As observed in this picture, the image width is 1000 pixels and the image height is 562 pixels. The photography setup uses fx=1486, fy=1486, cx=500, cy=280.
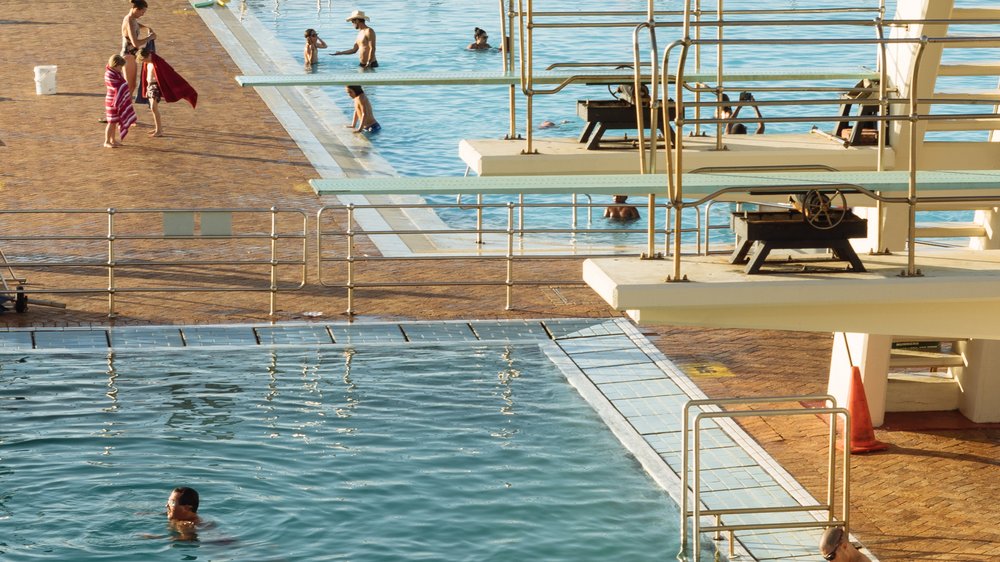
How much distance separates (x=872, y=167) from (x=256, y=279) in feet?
23.9

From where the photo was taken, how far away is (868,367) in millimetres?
12852

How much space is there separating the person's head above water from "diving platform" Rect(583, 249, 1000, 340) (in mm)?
3511

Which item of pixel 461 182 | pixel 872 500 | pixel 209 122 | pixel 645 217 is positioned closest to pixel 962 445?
pixel 872 500

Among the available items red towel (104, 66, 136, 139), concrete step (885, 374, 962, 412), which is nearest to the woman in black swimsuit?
red towel (104, 66, 136, 139)

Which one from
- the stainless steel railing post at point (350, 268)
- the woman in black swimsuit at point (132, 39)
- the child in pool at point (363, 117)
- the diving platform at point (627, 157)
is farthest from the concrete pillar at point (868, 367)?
the woman in black swimsuit at point (132, 39)

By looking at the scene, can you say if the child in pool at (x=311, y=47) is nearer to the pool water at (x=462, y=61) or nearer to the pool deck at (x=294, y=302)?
the pool water at (x=462, y=61)

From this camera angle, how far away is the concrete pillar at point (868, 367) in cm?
1275

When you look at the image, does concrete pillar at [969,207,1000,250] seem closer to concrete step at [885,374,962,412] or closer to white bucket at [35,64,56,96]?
concrete step at [885,374,962,412]

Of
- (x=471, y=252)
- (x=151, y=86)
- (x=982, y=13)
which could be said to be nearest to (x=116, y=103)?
(x=151, y=86)

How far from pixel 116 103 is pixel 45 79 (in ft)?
18.2

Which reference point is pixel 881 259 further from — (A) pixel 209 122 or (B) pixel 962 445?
(A) pixel 209 122

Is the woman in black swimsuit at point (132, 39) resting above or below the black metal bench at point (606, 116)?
above

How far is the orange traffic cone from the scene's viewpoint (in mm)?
12258

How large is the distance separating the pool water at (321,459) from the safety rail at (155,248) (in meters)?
1.43
